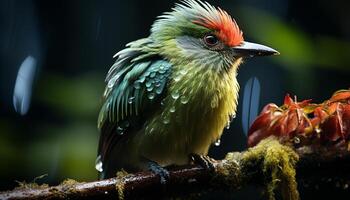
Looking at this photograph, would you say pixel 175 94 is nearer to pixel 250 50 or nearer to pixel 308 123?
A: pixel 250 50

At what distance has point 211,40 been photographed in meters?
2.11

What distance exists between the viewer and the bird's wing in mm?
1979

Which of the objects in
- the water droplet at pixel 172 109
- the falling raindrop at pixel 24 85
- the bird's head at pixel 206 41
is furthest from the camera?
the falling raindrop at pixel 24 85

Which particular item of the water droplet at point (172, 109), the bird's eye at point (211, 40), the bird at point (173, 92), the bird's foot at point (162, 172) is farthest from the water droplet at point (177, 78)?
the bird's foot at point (162, 172)

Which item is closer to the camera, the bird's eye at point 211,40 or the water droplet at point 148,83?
the water droplet at point 148,83

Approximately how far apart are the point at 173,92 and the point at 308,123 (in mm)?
508

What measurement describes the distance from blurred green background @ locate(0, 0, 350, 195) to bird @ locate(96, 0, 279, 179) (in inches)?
9.1

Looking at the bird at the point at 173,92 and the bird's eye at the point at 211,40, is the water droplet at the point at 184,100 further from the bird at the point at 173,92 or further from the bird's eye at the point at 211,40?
the bird's eye at the point at 211,40

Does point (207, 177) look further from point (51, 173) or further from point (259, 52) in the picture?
point (51, 173)

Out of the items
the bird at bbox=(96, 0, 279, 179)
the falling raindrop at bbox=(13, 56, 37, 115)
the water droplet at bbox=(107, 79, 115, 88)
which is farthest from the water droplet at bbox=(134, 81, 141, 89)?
the falling raindrop at bbox=(13, 56, 37, 115)

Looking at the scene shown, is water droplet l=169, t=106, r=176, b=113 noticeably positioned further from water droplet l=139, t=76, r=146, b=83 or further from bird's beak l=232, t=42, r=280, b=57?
bird's beak l=232, t=42, r=280, b=57

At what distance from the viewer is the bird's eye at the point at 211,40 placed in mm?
2102

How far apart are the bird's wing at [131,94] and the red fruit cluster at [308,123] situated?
0.41 m

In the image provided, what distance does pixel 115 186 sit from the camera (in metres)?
1.68
